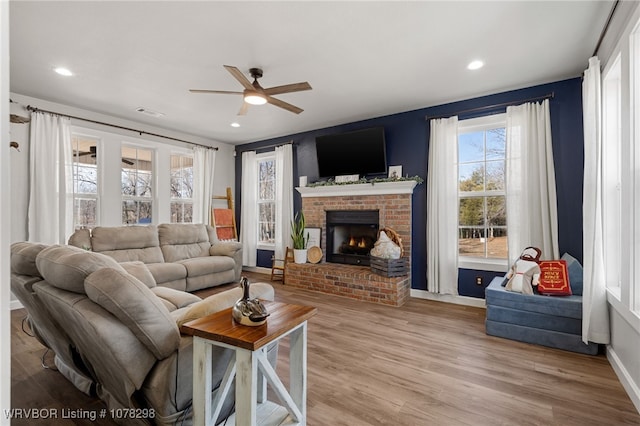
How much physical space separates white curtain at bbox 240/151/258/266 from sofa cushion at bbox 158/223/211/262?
39.4 inches

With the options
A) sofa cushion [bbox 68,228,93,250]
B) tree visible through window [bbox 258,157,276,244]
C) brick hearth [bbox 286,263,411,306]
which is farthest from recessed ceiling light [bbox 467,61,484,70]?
sofa cushion [bbox 68,228,93,250]

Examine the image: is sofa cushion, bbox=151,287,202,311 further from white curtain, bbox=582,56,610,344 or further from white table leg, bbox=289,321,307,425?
white curtain, bbox=582,56,610,344

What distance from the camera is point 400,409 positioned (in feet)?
6.27

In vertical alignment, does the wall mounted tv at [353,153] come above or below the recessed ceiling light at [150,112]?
below

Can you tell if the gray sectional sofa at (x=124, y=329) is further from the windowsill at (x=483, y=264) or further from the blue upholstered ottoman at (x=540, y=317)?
the windowsill at (x=483, y=264)

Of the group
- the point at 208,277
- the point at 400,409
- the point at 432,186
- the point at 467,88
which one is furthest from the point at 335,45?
the point at 208,277

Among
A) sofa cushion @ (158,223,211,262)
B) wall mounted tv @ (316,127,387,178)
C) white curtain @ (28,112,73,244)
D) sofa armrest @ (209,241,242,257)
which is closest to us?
white curtain @ (28,112,73,244)

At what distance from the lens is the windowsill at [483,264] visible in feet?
12.7

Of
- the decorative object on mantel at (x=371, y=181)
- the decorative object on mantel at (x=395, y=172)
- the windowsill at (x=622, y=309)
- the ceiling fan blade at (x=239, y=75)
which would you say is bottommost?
the windowsill at (x=622, y=309)

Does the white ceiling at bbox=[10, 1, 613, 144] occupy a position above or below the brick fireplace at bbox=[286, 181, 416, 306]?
above

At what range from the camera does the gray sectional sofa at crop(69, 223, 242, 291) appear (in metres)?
4.16

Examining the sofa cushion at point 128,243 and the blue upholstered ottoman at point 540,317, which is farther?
the sofa cushion at point 128,243

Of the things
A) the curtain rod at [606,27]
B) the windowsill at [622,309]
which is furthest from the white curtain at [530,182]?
the windowsill at [622,309]

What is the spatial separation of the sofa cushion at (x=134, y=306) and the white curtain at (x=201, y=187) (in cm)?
452
